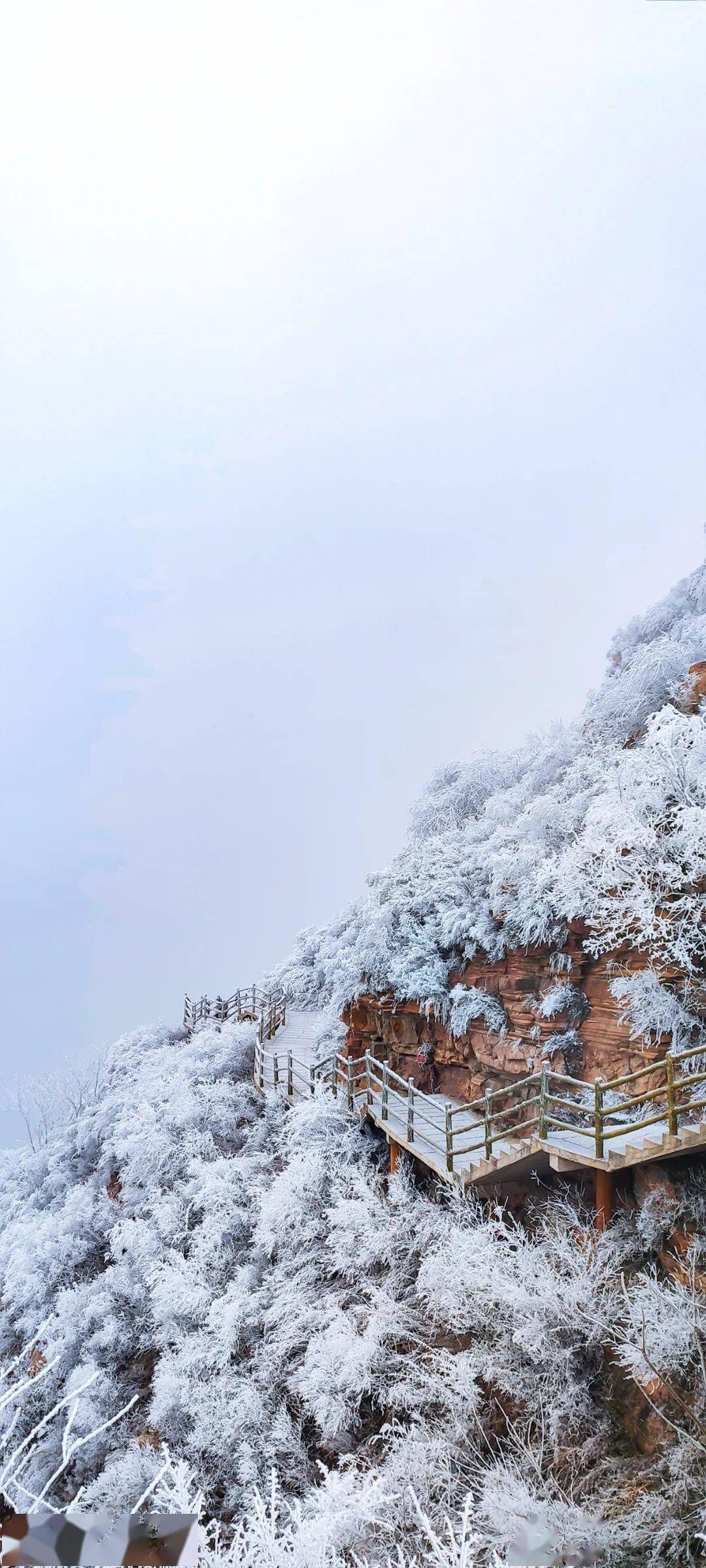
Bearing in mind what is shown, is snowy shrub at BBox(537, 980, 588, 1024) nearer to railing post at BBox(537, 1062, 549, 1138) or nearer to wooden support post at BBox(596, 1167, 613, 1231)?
railing post at BBox(537, 1062, 549, 1138)

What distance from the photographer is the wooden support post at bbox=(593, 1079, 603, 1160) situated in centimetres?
700

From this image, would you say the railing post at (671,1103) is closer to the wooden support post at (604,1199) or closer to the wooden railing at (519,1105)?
the wooden railing at (519,1105)

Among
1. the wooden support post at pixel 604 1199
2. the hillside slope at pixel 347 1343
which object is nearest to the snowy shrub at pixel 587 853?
the wooden support post at pixel 604 1199

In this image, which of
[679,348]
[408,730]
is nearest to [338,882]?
[408,730]

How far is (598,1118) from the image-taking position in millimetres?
7066

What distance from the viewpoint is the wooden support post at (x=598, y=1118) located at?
276 inches

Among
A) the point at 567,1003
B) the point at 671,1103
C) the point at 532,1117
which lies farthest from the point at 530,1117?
the point at 671,1103

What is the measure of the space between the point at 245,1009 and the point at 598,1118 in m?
17.2

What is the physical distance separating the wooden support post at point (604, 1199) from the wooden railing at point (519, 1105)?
0.95ft

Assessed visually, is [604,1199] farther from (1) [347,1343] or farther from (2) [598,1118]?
(1) [347,1343]

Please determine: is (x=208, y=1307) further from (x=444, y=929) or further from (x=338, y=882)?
(x=338, y=882)

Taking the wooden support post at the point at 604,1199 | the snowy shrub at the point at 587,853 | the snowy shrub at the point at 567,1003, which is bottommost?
the wooden support post at the point at 604,1199

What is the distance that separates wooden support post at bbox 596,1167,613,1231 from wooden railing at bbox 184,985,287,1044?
11.5 meters

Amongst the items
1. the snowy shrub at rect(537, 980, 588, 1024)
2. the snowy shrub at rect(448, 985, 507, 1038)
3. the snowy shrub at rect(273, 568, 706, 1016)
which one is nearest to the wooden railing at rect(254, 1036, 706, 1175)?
the snowy shrub at rect(537, 980, 588, 1024)
